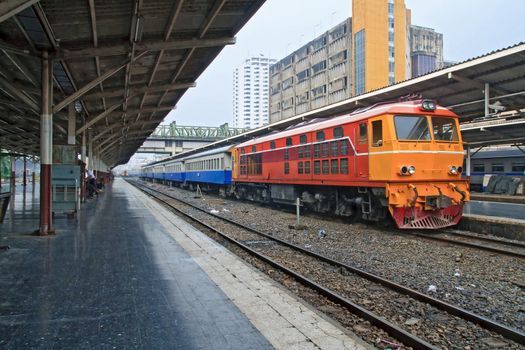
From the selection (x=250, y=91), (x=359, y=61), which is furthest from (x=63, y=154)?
(x=250, y=91)

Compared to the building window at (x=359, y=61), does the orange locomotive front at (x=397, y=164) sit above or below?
below

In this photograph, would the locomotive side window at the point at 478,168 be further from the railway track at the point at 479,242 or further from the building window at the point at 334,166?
the building window at the point at 334,166

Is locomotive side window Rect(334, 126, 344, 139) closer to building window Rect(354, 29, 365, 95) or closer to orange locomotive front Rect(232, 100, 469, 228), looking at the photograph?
orange locomotive front Rect(232, 100, 469, 228)

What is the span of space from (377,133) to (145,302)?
7.80 metres

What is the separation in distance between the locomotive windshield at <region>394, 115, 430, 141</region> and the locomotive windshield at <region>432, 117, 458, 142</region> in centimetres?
34

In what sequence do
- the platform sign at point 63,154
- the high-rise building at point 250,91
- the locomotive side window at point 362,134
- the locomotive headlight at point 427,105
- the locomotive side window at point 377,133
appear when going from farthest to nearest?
1. the high-rise building at point 250,91
2. the platform sign at point 63,154
3. the locomotive side window at point 362,134
4. the locomotive headlight at point 427,105
5. the locomotive side window at point 377,133

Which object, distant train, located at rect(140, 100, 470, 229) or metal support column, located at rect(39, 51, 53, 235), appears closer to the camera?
metal support column, located at rect(39, 51, 53, 235)

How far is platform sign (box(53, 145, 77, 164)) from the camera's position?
13016 millimetres

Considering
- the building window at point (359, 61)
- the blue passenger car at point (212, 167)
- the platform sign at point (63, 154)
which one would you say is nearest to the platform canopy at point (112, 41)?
the platform sign at point (63, 154)

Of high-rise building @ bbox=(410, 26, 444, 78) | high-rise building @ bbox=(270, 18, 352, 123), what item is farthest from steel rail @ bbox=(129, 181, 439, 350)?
high-rise building @ bbox=(410, 26, 444, 78)

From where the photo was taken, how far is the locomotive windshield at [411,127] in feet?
34.4

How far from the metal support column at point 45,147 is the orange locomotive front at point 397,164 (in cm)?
783

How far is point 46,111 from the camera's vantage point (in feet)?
32.1

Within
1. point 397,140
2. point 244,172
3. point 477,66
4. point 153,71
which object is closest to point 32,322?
point 397,140
